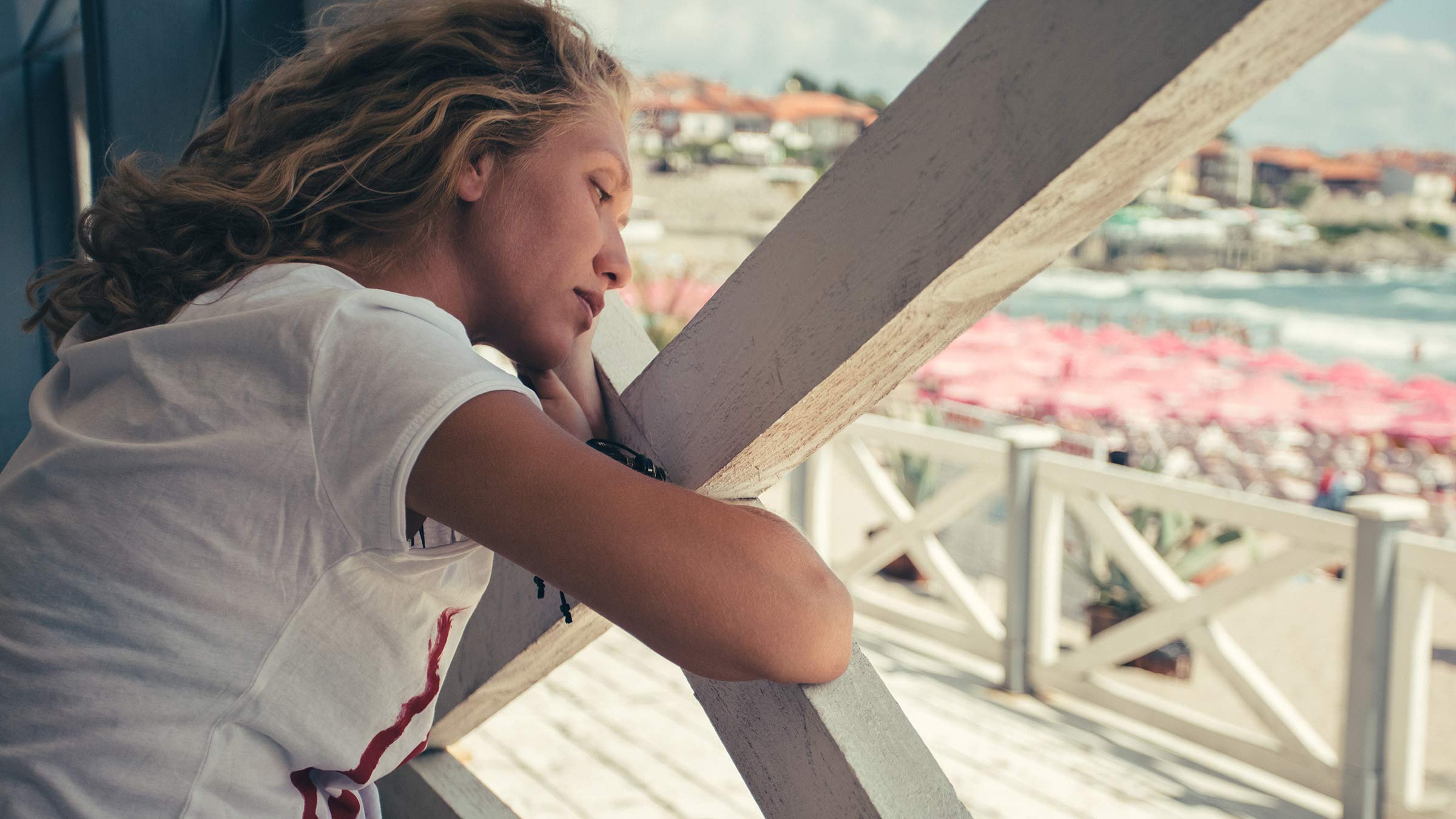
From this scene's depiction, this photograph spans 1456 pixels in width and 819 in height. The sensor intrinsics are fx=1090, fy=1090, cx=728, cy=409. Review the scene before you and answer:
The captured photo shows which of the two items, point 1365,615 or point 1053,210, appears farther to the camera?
point 1365,615

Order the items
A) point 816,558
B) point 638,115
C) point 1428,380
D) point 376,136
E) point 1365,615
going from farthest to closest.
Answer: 1. point 1428,380
2. point 1365,615
3. point 638,115
4. point 376,136
5. point 816,558

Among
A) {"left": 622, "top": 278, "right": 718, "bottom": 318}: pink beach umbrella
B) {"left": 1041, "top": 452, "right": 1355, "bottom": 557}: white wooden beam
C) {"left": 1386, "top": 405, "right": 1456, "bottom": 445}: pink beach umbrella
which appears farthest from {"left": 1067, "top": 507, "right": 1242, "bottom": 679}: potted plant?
{"left": 622, "top": 278, "right": 718, "bottom": 318}: pink beach umbrella

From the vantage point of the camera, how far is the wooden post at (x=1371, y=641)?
9.46 ft

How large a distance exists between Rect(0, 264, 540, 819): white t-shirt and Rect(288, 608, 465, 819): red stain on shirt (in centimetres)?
2

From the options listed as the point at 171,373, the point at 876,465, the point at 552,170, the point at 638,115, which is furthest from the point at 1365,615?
the point at 171,373

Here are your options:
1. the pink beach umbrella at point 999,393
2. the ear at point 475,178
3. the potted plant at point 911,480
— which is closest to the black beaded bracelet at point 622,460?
the ear at point 475,178

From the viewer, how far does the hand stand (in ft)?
2.85

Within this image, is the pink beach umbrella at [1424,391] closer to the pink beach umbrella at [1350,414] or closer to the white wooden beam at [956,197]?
the pink beach umbrella at [1350,414]

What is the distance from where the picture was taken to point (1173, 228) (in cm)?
2188

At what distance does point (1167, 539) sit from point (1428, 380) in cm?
185

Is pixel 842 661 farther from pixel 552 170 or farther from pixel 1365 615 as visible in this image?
pixel 1365 615

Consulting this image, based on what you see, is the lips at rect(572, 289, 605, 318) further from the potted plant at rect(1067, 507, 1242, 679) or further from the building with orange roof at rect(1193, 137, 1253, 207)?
the building with orange roof at rect(1193, 137, 1253, 207)

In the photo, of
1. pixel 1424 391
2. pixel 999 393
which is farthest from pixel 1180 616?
pixel 1424 391

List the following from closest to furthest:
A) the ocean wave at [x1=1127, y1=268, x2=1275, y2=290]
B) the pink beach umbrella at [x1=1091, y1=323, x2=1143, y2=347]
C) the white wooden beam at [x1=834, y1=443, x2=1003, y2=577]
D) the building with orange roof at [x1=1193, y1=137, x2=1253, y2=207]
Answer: the white wooden beam at [x1=834, y1=443, x2=1003, y2=577]
the pink beach umbrella at [x1=1091, y1=323, x2=1143, y2=347]
the building with orange roof at [x1=1193, y1=137, x2=1253, y2=207]
the ocean wave at [x1=1127, y1=268, x2=1275, y2=290]
